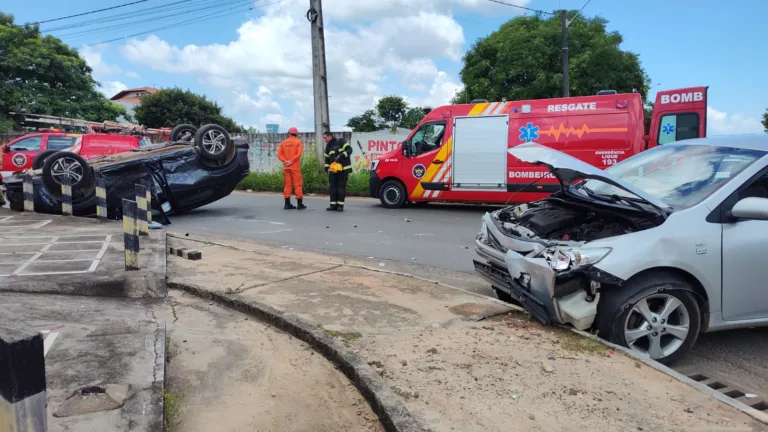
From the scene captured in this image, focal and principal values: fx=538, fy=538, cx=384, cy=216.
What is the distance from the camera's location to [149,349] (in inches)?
136

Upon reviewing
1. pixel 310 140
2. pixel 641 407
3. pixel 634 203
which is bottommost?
pixel 641 407

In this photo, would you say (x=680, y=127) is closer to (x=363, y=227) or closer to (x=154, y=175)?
(x=363, y=227)

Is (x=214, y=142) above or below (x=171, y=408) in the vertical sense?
above

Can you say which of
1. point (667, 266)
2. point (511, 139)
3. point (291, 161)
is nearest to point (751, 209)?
point (667, 266)

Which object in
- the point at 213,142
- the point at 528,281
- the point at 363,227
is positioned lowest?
the point at 363,227

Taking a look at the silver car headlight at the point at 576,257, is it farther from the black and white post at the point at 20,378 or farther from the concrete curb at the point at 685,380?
the black and white post at the point at 20,378

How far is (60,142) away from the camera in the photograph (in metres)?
15.8

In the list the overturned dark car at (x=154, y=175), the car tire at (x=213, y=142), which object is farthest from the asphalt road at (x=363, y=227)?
the car tire at (x=213, y=142)

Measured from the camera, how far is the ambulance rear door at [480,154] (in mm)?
11430

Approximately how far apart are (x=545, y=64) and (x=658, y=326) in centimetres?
2592

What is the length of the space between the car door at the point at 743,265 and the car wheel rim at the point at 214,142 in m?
8.97

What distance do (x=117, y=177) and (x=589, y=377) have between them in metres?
9.05

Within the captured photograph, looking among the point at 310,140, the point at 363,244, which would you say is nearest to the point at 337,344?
the point at 363,244

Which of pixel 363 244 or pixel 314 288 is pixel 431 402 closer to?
pixel 314 288
